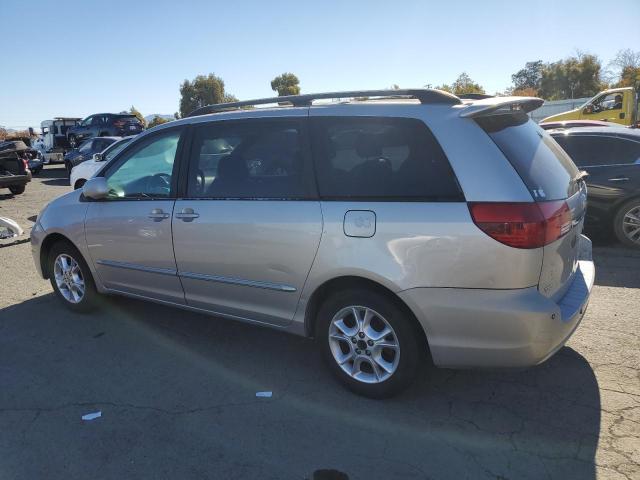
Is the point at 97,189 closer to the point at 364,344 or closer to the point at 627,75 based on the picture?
the point at 364,344

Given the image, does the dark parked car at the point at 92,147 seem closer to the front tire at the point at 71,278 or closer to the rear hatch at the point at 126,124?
the rear hatch at the point at 126,124

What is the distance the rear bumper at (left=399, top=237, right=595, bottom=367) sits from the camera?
2674mm

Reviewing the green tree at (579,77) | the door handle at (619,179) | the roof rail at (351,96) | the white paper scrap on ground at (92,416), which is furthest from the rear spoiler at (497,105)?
the green tree at (579,77)

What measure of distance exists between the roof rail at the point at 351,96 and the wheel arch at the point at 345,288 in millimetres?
1164

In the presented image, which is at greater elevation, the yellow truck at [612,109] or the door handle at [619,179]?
the yellow truck at [612,109]

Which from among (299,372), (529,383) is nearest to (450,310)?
(529,383)

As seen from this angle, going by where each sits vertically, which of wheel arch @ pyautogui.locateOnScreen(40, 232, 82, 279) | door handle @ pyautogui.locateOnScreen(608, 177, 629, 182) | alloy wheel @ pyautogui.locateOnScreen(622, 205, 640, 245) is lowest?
alloy wheel @ pyautogui.locateOnScreen(622, 205, 640, 245)

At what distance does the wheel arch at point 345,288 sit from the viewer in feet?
9.84

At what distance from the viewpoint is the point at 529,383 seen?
3.36 meters

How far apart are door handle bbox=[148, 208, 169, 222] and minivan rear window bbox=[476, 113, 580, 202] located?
240 centimetres

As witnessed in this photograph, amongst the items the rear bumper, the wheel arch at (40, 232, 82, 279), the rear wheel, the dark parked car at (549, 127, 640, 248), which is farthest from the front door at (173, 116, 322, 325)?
the rear wheel

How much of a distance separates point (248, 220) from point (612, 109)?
58.9 ft

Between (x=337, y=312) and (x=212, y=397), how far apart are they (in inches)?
40.0

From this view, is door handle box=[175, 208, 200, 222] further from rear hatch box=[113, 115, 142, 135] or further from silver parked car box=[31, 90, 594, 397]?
rear hatch box=[113, 115, 142, 135]
